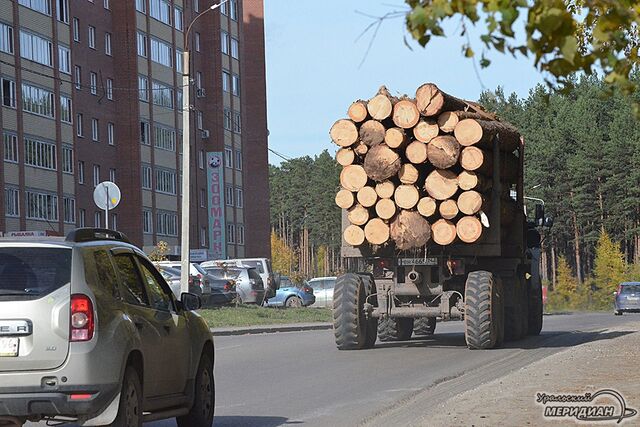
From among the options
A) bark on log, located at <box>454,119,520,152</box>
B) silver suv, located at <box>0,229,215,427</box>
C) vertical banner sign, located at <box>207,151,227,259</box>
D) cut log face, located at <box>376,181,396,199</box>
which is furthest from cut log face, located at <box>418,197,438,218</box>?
vertical banner sign, located at <box>207,151,227,259</box>

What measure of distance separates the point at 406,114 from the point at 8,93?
142ft

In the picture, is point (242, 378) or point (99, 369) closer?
point (99, 369)

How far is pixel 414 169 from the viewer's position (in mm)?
21922

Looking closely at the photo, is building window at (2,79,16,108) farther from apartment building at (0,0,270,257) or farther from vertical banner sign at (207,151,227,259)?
vertical banner sign at (207,151,227,259)

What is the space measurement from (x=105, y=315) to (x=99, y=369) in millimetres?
398

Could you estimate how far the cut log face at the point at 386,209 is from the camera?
22.0 m

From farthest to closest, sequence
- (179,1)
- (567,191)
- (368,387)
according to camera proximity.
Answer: (567,191) → (179,1) → (368,387)

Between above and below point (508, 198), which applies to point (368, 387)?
below

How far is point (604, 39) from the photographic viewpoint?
4.98 meters

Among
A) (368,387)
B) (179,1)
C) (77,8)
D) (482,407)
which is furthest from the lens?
(179,1)

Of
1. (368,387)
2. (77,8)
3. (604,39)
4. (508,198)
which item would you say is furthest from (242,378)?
(77,8)

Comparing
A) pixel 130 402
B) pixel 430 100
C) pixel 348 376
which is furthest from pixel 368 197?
pixel 130 402

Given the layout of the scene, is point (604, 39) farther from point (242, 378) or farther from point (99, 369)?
point (242, 378)

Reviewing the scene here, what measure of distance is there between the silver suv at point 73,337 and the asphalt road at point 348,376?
2745 mm
